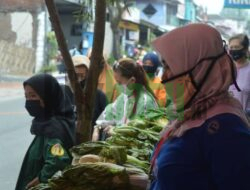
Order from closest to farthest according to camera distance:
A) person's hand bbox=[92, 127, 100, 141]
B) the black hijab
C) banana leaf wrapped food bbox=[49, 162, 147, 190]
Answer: banana leaf wrapped food bbox=[49, 162, 147, 190] < the black hijab < person's hand bbox=[92, 127, 100, 141]

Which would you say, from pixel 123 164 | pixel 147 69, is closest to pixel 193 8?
pixel 147 69

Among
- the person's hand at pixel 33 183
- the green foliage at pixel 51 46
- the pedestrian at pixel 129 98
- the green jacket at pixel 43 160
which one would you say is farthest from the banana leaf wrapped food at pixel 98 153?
the green foliage at pixel 51 46

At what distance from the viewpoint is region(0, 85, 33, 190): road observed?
6019 millimetres

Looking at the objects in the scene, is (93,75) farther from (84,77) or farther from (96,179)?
(84,77)

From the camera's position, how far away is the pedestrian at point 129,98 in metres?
4.64

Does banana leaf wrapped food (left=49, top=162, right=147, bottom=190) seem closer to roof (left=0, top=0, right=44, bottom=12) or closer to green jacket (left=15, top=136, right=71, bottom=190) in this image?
green jacket (left=15, top=136, right=71, bottom=190)

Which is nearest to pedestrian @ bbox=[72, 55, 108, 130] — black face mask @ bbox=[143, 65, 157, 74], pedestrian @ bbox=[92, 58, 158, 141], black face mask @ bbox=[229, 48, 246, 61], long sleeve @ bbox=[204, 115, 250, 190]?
pedestrian @ bbox=[92, 58, 158, 141]

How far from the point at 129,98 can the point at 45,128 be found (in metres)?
1.72

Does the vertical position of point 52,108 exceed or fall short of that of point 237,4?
it falls short

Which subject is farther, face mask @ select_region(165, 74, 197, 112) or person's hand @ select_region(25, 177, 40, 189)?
person's hand @ select_region(25, 177, 40, 189)

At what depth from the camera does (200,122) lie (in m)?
1.82

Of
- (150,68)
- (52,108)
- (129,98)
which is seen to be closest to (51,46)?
(150,68)

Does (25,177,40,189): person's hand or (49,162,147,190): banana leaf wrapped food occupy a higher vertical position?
(49,162,147,190): banana leaf wrapped food

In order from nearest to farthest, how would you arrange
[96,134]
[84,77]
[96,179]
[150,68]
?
[96,179]
[96,134]
[84,77]
[150,68]
